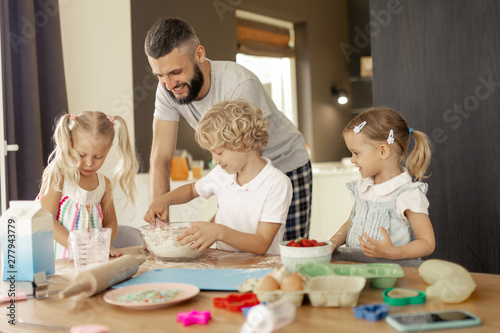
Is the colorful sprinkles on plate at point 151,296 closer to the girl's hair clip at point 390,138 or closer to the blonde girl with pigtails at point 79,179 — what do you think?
the blonde girl with pigtails at point 79,179

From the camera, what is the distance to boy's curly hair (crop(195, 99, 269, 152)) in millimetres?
1695

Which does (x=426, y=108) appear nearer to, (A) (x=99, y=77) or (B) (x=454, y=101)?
(B) (x=454, y=101)

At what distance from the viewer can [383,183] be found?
5.48ft

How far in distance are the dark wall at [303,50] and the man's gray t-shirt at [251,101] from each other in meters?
1.58

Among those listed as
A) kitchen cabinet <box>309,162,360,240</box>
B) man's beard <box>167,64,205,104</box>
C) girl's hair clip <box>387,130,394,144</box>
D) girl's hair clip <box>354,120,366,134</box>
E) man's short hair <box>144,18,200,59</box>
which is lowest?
kitchen cabinet <box>309,162,360,240</box>

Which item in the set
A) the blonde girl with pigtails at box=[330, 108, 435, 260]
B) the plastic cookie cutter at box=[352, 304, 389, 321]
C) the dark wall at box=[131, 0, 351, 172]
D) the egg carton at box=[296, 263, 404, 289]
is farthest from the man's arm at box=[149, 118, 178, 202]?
the dark wall at box=[131, 0, 351, 172]

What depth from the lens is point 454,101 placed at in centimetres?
220

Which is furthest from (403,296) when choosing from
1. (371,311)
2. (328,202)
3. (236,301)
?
(328,202)

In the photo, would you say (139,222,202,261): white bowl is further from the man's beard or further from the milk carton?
the man's beard

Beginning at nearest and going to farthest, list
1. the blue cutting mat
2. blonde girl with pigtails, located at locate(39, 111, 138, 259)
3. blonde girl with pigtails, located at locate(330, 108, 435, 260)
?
1. the blue cutting mat
2. blonde girl with pigtails, located at locate(330, 108, 435, 260)
3. blonde girl with pigtails, located at locate(39, 111, 138, 259)

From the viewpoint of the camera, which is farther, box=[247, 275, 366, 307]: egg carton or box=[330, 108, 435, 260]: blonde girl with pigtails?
box=[330, 108, 435, 260]: blonde girl with pigtails

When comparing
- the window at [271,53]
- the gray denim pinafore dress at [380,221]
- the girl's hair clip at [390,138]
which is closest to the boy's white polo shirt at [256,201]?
the gray denim pinafore dress at [380,221]

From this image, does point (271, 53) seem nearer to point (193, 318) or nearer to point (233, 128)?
point (233, 128)

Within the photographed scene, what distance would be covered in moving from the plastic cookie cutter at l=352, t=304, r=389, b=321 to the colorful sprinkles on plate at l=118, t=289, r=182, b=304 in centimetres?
36
